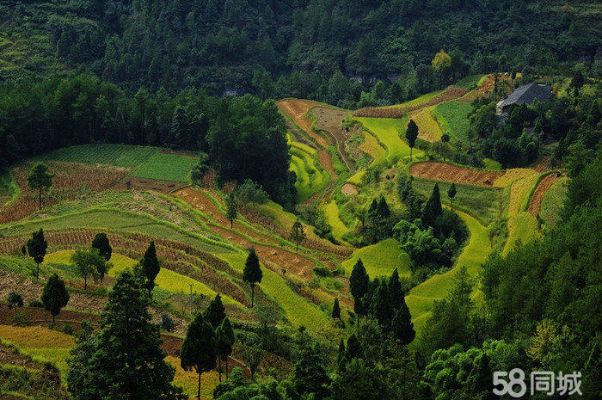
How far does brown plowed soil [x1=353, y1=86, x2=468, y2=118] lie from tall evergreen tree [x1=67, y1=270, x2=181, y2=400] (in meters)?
72.3

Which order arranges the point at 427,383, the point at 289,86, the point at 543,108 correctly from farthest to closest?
the point at 289,86
the point at 543,108
the point at 427,383

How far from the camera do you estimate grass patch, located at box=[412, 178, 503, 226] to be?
61562 millimetres

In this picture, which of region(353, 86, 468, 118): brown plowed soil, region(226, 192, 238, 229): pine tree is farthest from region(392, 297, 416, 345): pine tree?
region(353, 86, 468, 118): brown plowed soil

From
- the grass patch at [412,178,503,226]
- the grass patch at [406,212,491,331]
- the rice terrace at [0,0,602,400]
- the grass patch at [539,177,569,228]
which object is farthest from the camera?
the grass patch at [412,178,503,226]

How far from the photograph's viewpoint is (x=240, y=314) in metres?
47.0

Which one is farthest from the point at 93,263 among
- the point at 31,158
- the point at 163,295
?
the point at 31,158

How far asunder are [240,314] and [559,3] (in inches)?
4011

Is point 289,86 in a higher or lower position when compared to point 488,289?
higher

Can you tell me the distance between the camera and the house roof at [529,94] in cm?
8231

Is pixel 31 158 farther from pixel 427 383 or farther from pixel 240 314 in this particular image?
pixel 427 383

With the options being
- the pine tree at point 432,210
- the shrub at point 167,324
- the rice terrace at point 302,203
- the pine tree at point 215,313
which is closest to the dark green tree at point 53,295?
the rice terrace at point 302,203

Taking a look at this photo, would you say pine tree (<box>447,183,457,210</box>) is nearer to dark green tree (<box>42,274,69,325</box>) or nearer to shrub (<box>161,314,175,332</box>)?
shrub (<box>161,314,175,332</box>)

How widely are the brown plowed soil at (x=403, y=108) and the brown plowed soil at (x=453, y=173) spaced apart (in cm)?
2453

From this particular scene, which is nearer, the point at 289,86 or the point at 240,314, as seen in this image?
the point at 240,314
